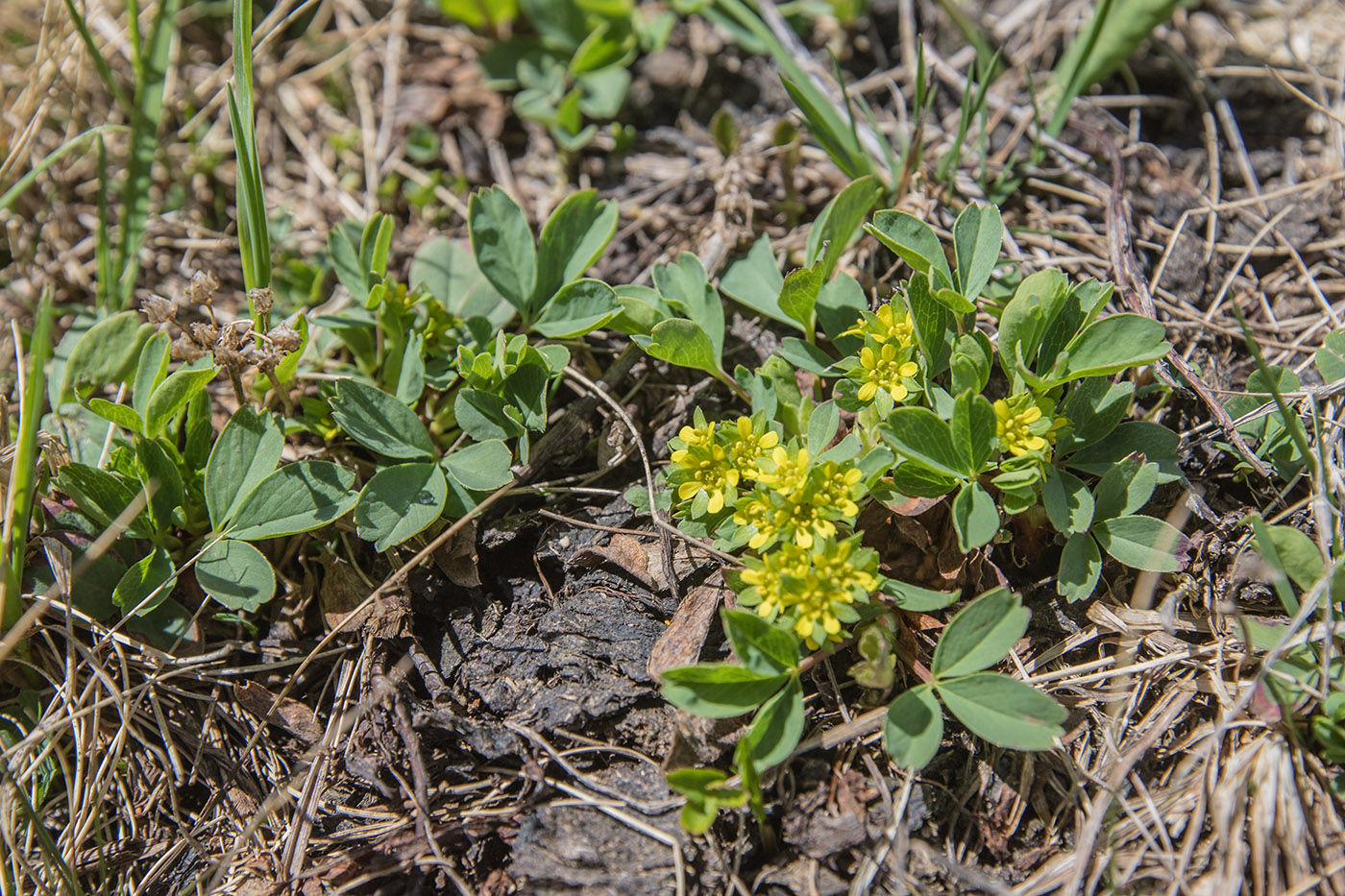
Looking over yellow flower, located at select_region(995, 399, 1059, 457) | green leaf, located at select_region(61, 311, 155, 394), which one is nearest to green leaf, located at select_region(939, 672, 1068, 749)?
yellow flower, located at select_region(995, 399, 1059, 457)

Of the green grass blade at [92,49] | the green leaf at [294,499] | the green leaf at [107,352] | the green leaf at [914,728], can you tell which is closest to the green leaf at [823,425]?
the green leaf at [914,728]

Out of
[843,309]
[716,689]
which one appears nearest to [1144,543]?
[843,309]

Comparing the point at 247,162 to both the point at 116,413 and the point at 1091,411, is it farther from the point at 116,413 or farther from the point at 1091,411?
the point at 1091,411

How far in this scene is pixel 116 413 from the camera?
226cm

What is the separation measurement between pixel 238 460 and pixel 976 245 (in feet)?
6.79

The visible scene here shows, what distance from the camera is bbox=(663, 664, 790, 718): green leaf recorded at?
1.90 m

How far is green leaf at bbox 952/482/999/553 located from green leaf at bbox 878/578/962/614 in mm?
128

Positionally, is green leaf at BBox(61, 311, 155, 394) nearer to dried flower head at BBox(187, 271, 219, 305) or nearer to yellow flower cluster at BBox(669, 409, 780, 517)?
dried flower head at BBox(187, 271, 219, 305)

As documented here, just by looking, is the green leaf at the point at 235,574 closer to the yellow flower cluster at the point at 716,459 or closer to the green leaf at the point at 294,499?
the green leaf at the point at 294,499

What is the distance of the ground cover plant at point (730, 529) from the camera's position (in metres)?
1.95

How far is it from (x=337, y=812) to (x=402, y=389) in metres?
1.13

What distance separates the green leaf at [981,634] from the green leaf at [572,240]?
4.81ft

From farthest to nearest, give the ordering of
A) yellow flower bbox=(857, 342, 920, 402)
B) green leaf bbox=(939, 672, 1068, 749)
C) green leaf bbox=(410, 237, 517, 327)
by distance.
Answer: green leaf bbox=(410, 237, 517, 327) → yellow flower bbox=(857, 342, 920, 402) → green leaf bbox=(939, 672, 1068, 749)

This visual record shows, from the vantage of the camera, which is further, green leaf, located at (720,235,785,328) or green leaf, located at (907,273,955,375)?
green leaf, located at (720,235,785,328)
